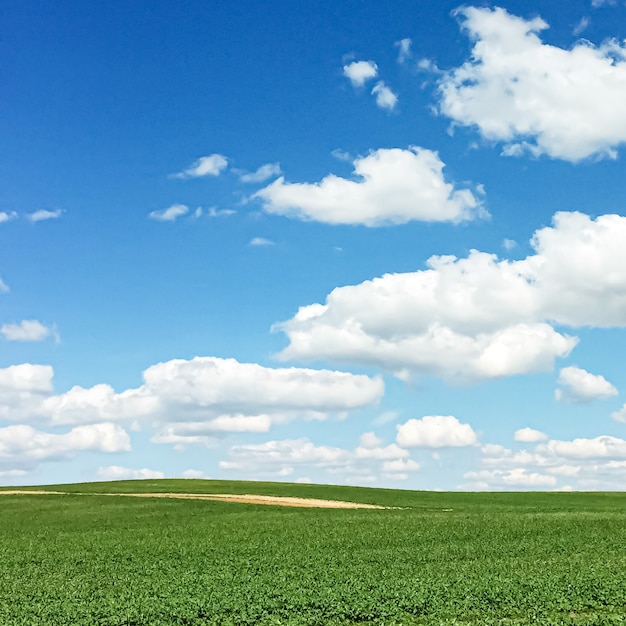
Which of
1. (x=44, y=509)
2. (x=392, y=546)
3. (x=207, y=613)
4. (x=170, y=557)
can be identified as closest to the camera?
(x=207, y=613)

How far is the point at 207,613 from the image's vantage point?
56.3 ft

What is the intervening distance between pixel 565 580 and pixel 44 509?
39869mm

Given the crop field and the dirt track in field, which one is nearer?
the crop field

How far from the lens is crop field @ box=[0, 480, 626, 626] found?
17.1 metres

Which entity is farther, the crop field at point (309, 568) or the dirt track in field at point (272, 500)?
the dirt track in field at point (272, 500)

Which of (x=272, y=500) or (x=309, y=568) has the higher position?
(x=309, y=568)

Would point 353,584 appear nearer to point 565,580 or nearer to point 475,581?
point 475,581

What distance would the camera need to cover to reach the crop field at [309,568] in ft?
56.1

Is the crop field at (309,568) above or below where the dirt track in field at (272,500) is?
above

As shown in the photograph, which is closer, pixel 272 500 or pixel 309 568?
pixel 309 568

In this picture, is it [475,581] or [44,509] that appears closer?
[475,581]

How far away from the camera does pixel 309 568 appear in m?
22.9

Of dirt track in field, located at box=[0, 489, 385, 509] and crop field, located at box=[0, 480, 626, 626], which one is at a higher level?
crop field, located at box=[0, 480, 626, 626]

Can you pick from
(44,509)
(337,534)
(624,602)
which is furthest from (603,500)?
(624,602)
